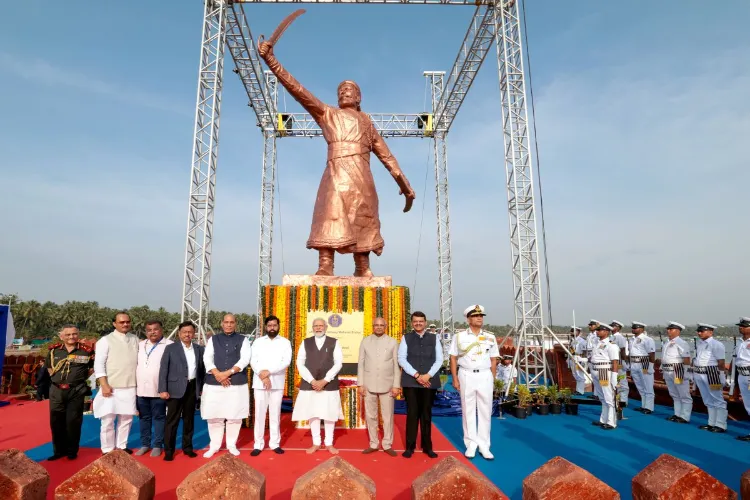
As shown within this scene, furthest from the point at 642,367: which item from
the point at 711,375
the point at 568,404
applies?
the point at 568,404

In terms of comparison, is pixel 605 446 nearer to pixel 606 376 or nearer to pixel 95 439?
pixel 606 376

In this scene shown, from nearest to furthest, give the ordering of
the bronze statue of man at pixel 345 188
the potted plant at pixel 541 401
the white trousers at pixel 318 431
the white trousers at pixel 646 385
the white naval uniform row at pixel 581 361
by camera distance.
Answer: the white trousers at pixel 318 431 → the bronze statue of man at pixel 345 188 → the potted plant at pixel 541 401 → the white trousers at pixel 646 385 → the white naval uniform row at pixel 581 361

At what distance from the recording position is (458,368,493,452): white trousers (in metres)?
4.00

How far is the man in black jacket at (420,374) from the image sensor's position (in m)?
3.99

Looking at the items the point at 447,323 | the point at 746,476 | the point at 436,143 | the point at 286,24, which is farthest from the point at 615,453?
the point at 436,143

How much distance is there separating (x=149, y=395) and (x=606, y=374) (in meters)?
5.09

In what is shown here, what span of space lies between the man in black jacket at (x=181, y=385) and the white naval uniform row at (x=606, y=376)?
14.9 ft

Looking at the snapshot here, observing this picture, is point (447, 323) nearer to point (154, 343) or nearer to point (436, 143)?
point (436, 143)

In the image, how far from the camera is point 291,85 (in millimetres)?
5535

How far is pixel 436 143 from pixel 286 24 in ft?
31.5

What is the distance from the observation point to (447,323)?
14320 mm

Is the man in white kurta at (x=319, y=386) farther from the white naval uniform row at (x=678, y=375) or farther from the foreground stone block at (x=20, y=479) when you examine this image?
the white naval uniform row at (x=678, y=375)

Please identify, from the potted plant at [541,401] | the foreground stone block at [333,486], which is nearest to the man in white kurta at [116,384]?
the foreground stone block at [333,486]

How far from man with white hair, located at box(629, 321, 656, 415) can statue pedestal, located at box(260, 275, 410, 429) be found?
392 centimetres
